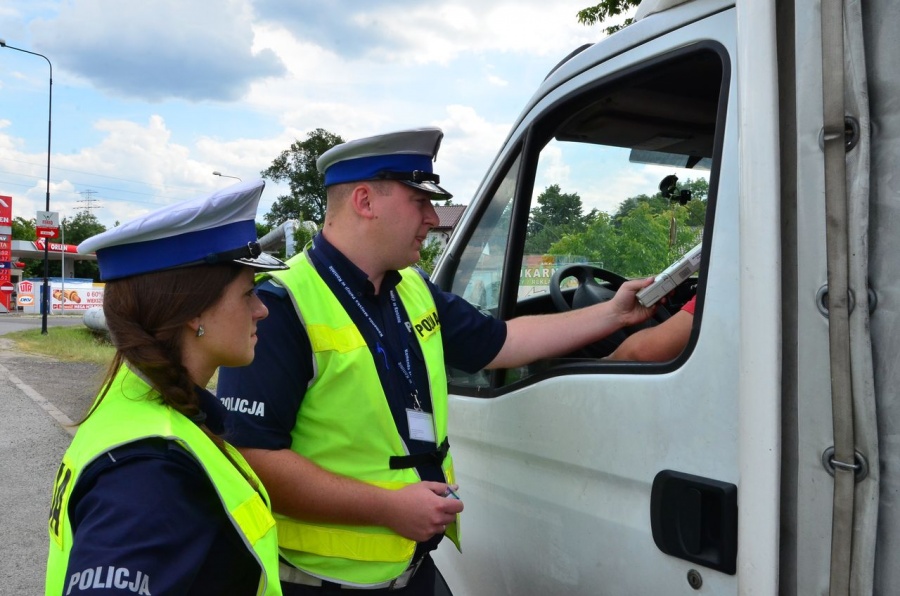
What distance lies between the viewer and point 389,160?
2.02 meters

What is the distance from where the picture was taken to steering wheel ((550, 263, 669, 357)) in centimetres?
219

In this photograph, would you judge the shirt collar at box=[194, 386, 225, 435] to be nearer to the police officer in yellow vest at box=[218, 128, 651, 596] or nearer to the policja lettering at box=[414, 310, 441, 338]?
the police officer in yellow vest at box=[218, 128, 651, 596]

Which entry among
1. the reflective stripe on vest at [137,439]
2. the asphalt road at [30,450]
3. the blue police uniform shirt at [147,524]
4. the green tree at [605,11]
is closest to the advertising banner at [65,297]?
the asphalt road at [30,450]

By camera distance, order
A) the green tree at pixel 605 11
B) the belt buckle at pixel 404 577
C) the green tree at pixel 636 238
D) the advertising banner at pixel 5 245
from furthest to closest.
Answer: the advertising banner at pixel 5 245
the green tree at pixel 605 11
the green tree at pixel 636 238
the belt buckle at pixel 404 577

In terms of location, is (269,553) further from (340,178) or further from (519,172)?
(519,172)

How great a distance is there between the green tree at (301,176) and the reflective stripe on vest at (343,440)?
5440 centimetres

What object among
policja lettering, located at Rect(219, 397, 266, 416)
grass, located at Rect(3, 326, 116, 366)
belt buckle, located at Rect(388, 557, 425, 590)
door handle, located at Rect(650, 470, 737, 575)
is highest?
policja lettering, located at Rect(219, 397, 266, 416)

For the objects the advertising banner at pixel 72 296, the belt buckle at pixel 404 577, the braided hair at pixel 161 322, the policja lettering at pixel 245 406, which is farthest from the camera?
the advertising banner at pixel 72 296

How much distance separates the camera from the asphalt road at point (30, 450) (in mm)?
4387

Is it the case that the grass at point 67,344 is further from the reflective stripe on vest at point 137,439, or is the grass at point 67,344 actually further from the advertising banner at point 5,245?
the reflective stripe on vest at point 137,439

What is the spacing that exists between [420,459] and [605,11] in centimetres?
844

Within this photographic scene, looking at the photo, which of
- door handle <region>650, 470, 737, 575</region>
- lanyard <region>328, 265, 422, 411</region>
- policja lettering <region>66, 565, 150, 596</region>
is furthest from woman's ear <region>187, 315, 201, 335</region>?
door handle <region>650, 470, 737, 575</region>

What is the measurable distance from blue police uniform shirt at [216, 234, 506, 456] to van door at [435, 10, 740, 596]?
6.3 inches

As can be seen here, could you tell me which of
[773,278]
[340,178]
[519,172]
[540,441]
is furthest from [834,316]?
[340,178]
